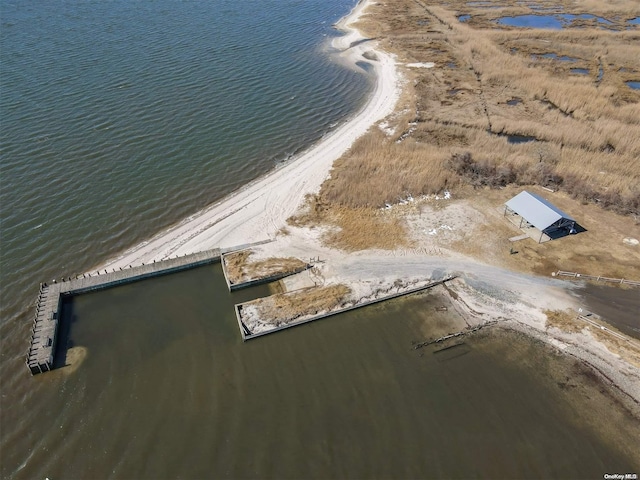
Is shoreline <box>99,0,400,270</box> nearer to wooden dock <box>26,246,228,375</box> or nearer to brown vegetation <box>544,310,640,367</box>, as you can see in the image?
wooden dock <box>26,246,228,375</box>

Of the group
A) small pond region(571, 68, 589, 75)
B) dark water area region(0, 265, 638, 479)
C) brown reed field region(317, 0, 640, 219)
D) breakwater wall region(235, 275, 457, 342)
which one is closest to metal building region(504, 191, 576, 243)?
brown reed field region(317, 0, 640, 219)

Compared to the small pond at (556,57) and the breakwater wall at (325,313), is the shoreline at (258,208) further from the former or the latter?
the small pond at (556,57)

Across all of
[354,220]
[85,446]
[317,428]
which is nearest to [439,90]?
[354,220]

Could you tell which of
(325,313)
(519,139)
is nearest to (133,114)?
(325,313)

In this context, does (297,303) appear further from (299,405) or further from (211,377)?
(211,377)

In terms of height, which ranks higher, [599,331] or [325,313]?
[325,313]

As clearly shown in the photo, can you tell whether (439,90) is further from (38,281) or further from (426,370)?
(38,281)
